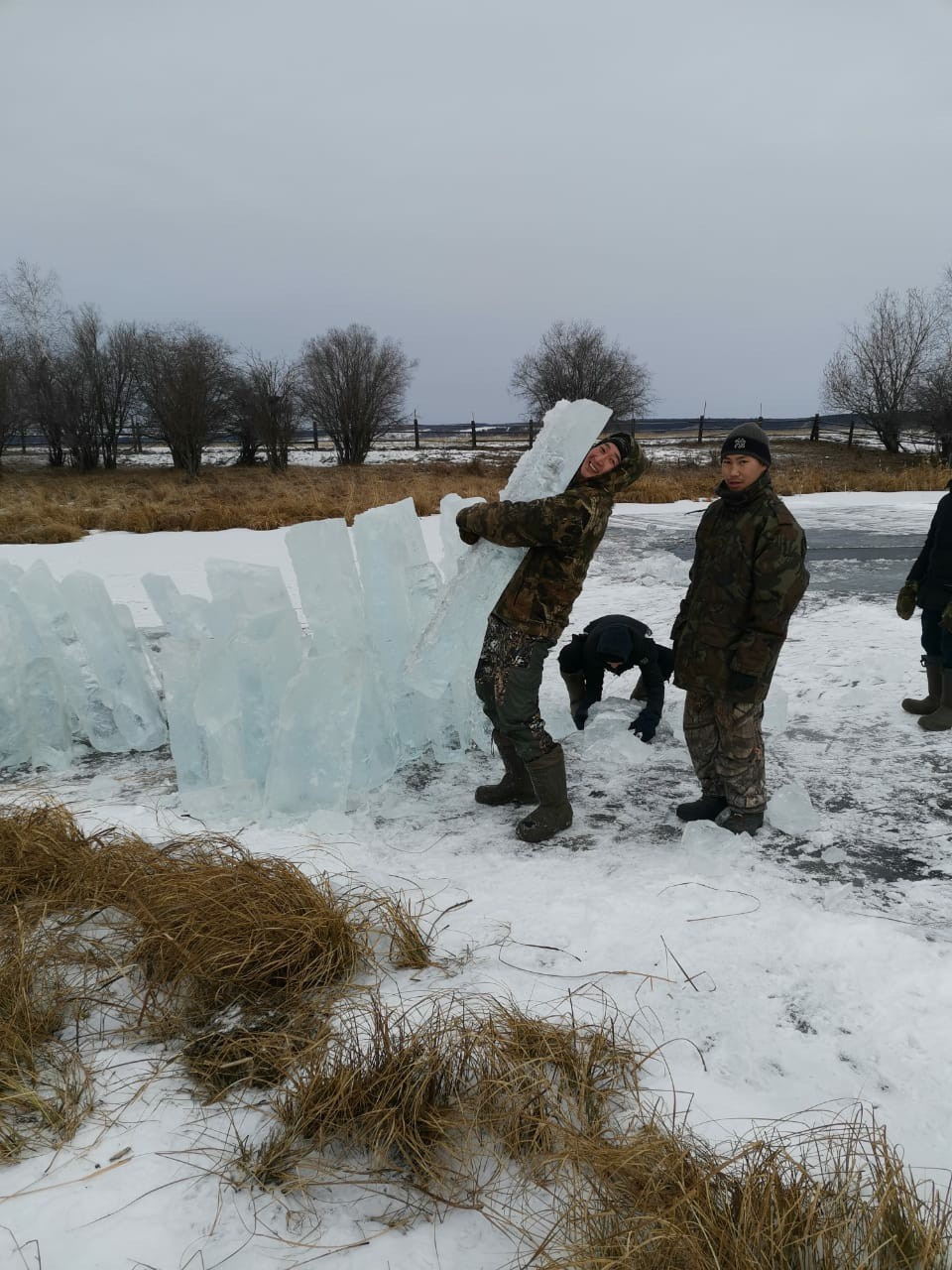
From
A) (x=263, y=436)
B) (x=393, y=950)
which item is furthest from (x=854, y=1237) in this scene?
(x=263, y=436)

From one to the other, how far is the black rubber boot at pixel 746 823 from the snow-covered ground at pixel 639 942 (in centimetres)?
7

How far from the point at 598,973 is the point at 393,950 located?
0.66 metres

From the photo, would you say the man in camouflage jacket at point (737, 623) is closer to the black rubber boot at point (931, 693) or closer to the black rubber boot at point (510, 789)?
the black rubber boot at point (510, 789)

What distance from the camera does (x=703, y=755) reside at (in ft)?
10.5

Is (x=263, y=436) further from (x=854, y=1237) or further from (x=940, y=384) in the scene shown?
(x=854, y=1237)

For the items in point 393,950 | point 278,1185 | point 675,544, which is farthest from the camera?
point 675,544

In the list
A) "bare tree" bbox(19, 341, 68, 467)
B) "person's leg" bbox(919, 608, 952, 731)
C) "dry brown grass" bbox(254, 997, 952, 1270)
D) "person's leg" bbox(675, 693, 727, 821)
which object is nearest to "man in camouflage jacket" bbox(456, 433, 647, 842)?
"person's leg" bbox(675, 693, 727, 821)

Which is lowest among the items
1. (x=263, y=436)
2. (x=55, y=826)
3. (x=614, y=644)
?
(x=55, y=826)

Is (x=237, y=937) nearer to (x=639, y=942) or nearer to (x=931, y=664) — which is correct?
(x=639, y=942)

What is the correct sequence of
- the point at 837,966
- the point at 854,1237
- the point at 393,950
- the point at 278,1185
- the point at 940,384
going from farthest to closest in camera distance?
the point at 940,384 < the point at 393,950 < the point at 837,966 < the point at 278,1185 < the point at 854,1237

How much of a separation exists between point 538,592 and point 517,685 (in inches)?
15.0

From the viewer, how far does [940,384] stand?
2584 centimetres

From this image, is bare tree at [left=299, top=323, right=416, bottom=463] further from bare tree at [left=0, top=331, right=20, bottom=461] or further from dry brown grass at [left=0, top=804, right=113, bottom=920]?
dry brown grass at [left=0, top=804, right=113, bottom=920]

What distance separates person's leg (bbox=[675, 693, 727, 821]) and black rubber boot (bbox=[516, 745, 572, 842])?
1.70 feet
